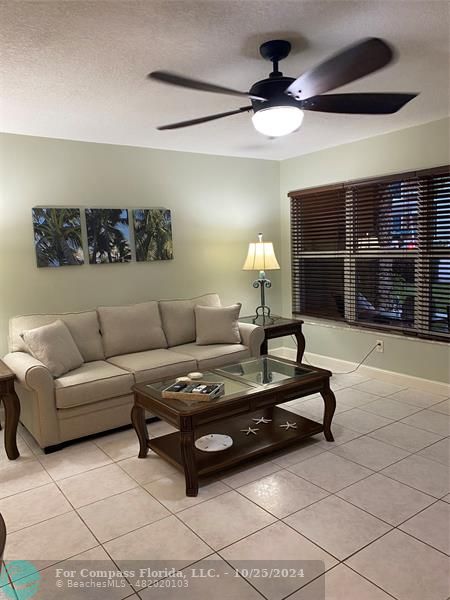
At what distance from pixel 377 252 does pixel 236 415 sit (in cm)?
250

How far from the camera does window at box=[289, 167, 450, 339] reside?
3.94m

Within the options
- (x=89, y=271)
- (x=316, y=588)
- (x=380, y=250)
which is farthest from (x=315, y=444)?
(x=89, y=271)

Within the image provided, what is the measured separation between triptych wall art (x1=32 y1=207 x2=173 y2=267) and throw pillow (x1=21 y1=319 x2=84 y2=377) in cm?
75

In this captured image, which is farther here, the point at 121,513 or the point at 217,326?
the point at 217,326

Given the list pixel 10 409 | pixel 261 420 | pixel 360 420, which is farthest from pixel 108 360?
pixel 360 420

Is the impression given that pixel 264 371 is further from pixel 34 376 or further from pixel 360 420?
pixel 34 376

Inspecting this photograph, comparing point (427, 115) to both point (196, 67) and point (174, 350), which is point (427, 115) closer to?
point (196, 67)

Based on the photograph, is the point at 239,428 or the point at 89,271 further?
the point at 89,271

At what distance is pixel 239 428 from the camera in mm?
3160

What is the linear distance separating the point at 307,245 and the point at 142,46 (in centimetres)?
331

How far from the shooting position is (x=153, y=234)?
4.51 metres

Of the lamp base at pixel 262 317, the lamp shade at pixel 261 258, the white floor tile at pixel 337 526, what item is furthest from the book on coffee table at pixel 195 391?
the lamp shade at pixel 261 258

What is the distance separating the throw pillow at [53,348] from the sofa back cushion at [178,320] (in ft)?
3.18

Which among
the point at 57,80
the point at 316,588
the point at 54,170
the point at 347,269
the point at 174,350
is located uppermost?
the point at 57,80
